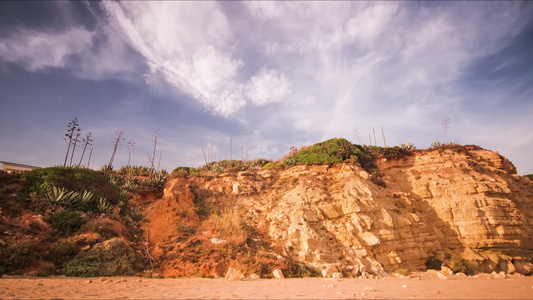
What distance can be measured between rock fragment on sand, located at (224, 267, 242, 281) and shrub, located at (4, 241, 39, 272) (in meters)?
7.53

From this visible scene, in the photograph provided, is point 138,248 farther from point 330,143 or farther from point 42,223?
point 330,143

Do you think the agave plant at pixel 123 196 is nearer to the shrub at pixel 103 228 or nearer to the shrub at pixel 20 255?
the shrub at pixel 103 228

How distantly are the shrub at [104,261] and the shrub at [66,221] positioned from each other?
217 centimetres

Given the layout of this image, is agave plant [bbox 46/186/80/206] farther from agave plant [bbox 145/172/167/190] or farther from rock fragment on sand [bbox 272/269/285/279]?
rock fragment on sand [bbox 272/269/285/279]

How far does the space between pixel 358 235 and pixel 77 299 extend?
12.8 metres

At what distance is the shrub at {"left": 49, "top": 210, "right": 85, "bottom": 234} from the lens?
11.5m

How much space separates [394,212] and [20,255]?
61.8ft

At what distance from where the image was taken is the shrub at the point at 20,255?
884 centimetres

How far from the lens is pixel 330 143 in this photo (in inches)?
846

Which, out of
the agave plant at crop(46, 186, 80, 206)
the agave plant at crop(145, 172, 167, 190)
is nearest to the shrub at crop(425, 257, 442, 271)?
the agave plant at crop(145, 172, 167, 190)

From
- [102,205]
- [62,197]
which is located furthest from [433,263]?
[62,197]

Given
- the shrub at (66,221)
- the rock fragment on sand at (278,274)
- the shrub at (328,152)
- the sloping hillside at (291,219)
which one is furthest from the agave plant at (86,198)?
the shrub at (328,152)

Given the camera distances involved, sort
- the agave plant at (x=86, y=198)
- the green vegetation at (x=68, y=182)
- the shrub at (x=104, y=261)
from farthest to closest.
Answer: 1. the agave plant at (x=86, y=198)
2. the green vegetation at (x=68, y=182)
3. the shrub at (x=104, y=261)

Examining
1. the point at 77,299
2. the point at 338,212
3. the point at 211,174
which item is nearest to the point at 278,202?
the point at 338,212
